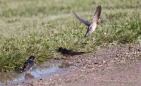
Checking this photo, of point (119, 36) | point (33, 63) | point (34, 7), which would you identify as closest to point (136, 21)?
point (119, 36)

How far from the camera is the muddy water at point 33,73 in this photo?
7113 mm

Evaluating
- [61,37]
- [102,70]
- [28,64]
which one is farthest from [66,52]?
[102,70]

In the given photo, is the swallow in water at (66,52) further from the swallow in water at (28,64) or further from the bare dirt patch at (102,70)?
the swallow in water at (28,64)

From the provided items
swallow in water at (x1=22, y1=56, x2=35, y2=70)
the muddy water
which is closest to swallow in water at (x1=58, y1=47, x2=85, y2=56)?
the muddy water

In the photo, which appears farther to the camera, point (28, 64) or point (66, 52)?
point (66, 52)

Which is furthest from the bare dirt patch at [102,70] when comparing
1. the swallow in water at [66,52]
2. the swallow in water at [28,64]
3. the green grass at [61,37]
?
the swallow in water at [28,64]

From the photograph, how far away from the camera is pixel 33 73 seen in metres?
7.38

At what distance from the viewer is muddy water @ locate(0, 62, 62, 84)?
23.3ft

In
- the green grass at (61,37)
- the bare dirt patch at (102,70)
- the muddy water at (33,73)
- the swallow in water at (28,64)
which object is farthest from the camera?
the green grass at (61,37)

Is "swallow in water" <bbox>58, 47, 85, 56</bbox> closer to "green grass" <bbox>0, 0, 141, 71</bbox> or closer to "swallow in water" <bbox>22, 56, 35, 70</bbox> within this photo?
"green grass" <bbox>0, 0, 141, 71</bbox>

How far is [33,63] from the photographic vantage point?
7652mm

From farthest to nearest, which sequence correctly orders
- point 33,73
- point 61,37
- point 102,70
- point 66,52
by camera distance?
A: point 61,37 → point 66,52 → point 33,73 → point 102,70

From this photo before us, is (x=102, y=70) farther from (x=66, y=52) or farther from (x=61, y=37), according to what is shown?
(x=61, y=37)

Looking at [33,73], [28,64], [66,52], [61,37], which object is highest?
[61,37]
